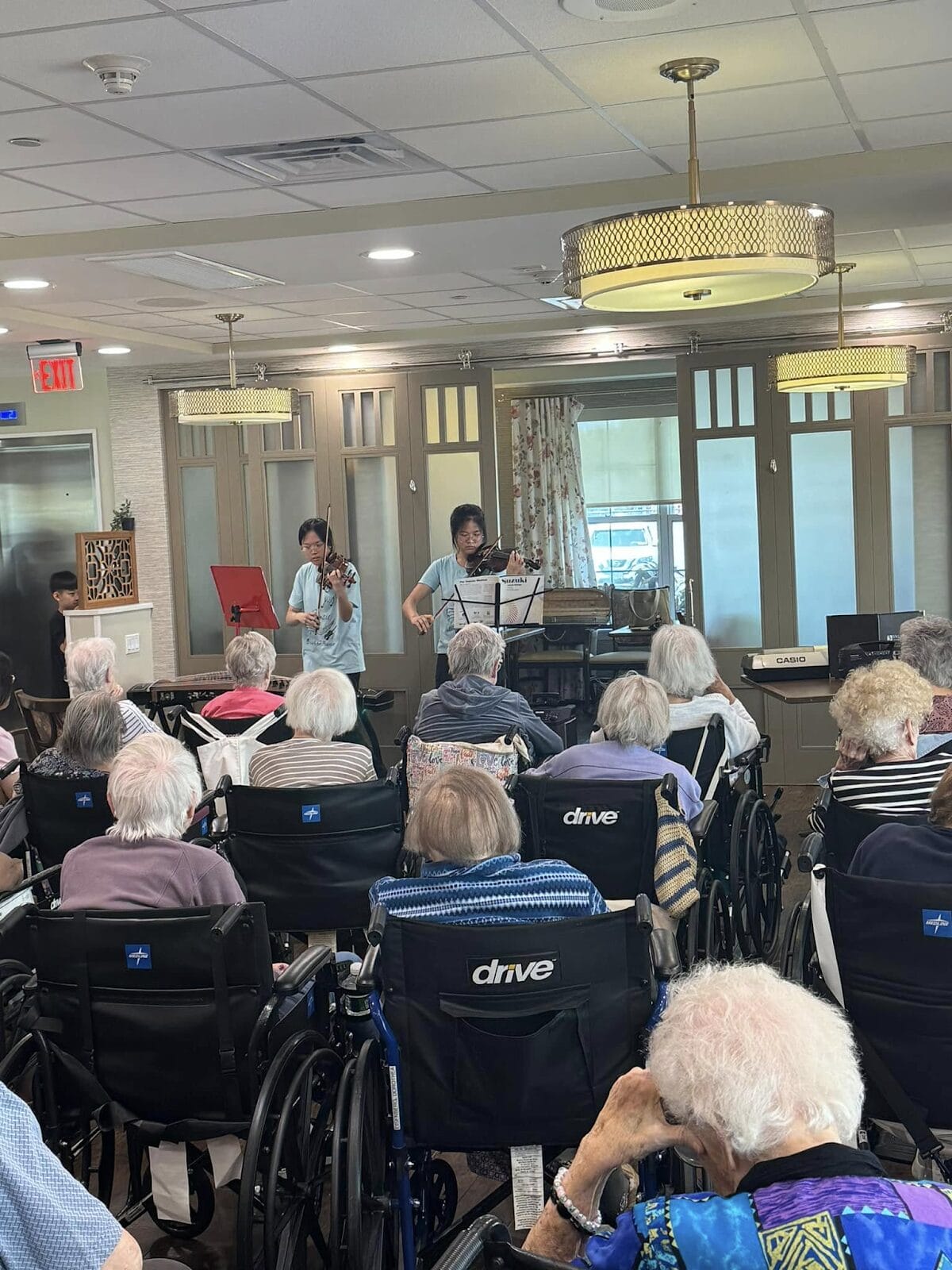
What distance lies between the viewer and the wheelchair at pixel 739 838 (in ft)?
13.0

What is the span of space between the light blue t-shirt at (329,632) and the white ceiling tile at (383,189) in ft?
9.86

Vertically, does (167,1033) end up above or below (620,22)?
below

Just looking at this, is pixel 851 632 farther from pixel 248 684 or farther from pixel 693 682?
pixel 248 684

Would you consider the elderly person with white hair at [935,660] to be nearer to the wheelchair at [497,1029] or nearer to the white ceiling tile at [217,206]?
the wheelchair at [497,1029]

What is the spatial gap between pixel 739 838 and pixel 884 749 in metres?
0.80

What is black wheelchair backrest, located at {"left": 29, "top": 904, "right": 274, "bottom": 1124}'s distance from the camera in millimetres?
2363

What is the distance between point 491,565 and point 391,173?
10.9 ft

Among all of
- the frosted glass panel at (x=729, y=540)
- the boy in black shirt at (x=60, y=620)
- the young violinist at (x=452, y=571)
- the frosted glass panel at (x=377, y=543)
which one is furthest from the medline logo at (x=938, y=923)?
the frosted glass panel at (x=377, y=543)

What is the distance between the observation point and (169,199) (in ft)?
14.8

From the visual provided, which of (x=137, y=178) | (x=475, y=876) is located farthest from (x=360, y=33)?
(x=475, y=876)

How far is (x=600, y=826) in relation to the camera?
131 inches

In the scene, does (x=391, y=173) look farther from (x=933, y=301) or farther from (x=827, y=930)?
(x=933, y=301)

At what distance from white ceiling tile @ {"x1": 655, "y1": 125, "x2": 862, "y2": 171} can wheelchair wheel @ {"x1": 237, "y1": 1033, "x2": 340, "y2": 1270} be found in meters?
3.01

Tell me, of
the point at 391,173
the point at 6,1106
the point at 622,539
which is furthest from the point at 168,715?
the point at 622,539
